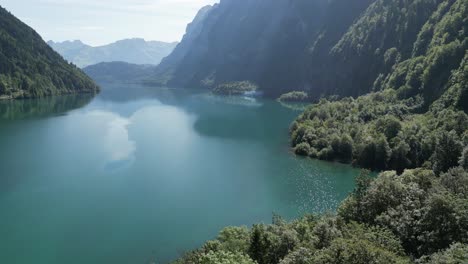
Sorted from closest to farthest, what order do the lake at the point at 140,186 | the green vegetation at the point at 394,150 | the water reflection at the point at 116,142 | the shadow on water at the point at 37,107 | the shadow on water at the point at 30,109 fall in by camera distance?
the green vegetation at the point at 394,150 < the lake at the point at 140,186 < the water reflection at the point at 116,142 < the shadow on water at the point at 30,109 < the shadow on water at the point at 37,107

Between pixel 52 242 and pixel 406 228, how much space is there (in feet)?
113

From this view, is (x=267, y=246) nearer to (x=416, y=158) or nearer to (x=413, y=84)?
(x=416, y=158)

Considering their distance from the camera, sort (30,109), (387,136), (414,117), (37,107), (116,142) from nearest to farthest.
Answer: (387,136) < (414,117) < (116,142) < (30,109) < (37,107)

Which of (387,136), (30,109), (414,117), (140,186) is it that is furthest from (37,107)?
(414,117)

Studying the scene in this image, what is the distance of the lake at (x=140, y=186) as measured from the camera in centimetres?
4588

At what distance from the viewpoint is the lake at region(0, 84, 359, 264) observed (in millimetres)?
45875

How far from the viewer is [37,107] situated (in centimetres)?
16112

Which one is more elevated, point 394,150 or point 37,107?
point 394,150

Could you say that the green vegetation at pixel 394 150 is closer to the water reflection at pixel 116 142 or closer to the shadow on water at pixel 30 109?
the water reflection at pixel 116 142

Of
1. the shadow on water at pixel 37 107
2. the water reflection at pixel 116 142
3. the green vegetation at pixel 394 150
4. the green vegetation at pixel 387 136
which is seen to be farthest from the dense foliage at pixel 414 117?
the shadow on water at pixel 37 107

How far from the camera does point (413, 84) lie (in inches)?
4456

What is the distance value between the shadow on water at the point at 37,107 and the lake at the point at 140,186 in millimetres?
17460

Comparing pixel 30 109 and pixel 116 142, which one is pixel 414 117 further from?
pixel 30 109

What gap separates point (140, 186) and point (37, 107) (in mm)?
112951
